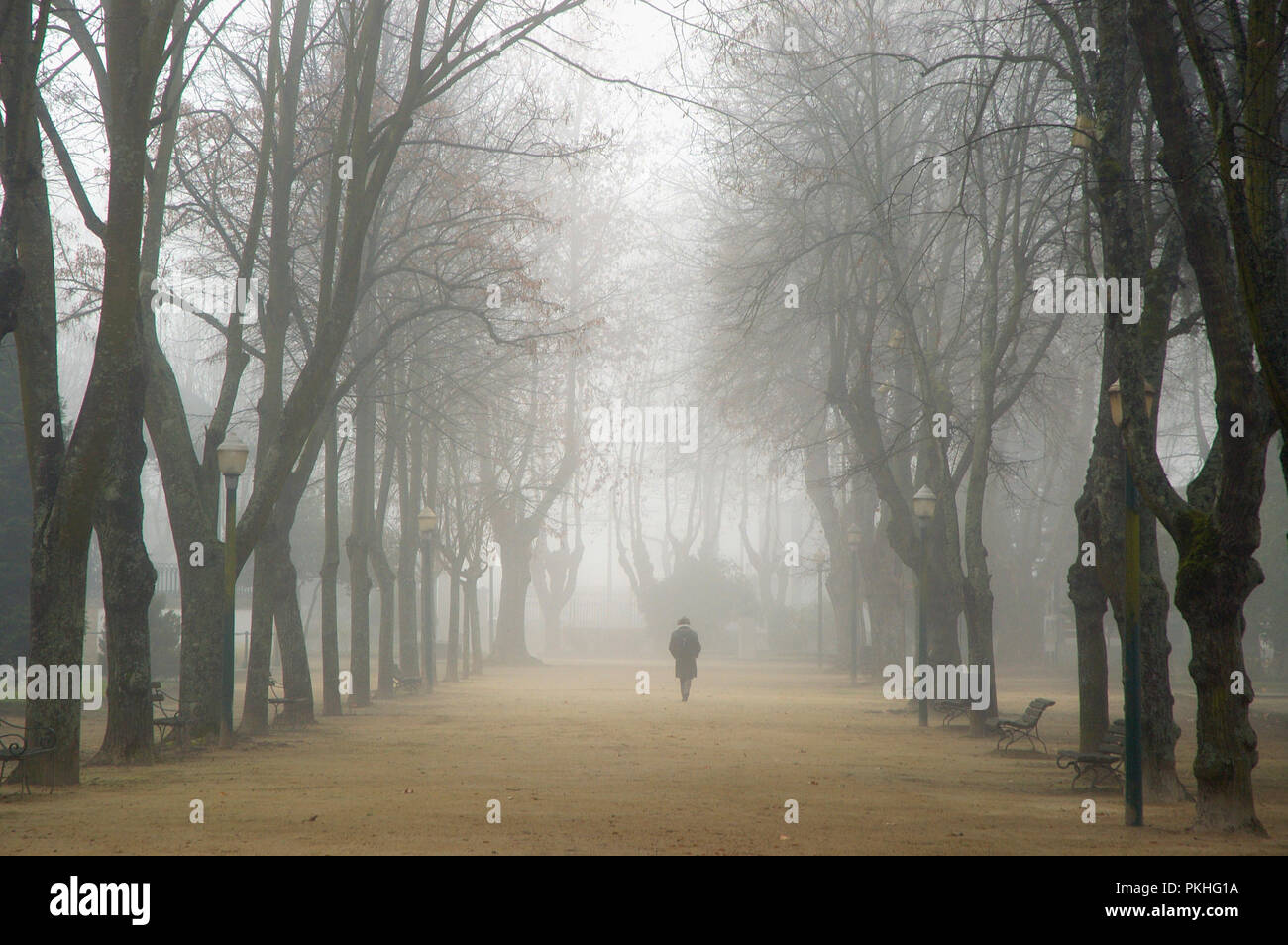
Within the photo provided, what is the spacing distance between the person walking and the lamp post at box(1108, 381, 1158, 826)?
54.9 ft

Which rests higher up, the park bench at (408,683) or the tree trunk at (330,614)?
the tree trunk at (330,614)

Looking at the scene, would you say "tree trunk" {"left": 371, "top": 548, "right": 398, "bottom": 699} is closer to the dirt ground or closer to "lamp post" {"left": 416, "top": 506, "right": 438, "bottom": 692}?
"lamp post" {"left": 416, "top": 506, "right": 438, "bottom": 692}

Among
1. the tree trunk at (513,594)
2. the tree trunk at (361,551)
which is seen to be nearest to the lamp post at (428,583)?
the tree trunk at (361,551)

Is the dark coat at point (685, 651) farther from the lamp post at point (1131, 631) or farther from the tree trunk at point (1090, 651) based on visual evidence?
the lamp post at point (1131, 631)

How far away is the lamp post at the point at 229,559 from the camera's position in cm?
1616

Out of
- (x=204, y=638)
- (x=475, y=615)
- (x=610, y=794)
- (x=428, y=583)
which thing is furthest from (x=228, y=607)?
(x=475, y=615)

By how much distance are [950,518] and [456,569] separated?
18355 mm

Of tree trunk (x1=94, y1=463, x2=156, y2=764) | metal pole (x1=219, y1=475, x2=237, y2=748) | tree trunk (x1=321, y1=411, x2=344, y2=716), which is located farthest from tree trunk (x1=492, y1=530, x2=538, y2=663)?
tree trunk (x1=94, y1=463, x2=156, y2=764)

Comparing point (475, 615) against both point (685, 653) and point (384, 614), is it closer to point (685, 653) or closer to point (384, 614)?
point (384, 614)

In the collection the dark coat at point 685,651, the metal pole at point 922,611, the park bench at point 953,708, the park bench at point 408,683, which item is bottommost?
the park bench at point 408,683

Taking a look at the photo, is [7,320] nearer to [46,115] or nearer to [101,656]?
[46,115]

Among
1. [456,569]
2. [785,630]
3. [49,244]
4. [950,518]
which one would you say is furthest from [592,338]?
[49,244]

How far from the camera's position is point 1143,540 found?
12.6m

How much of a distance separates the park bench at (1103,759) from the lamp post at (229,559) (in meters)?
10.6
